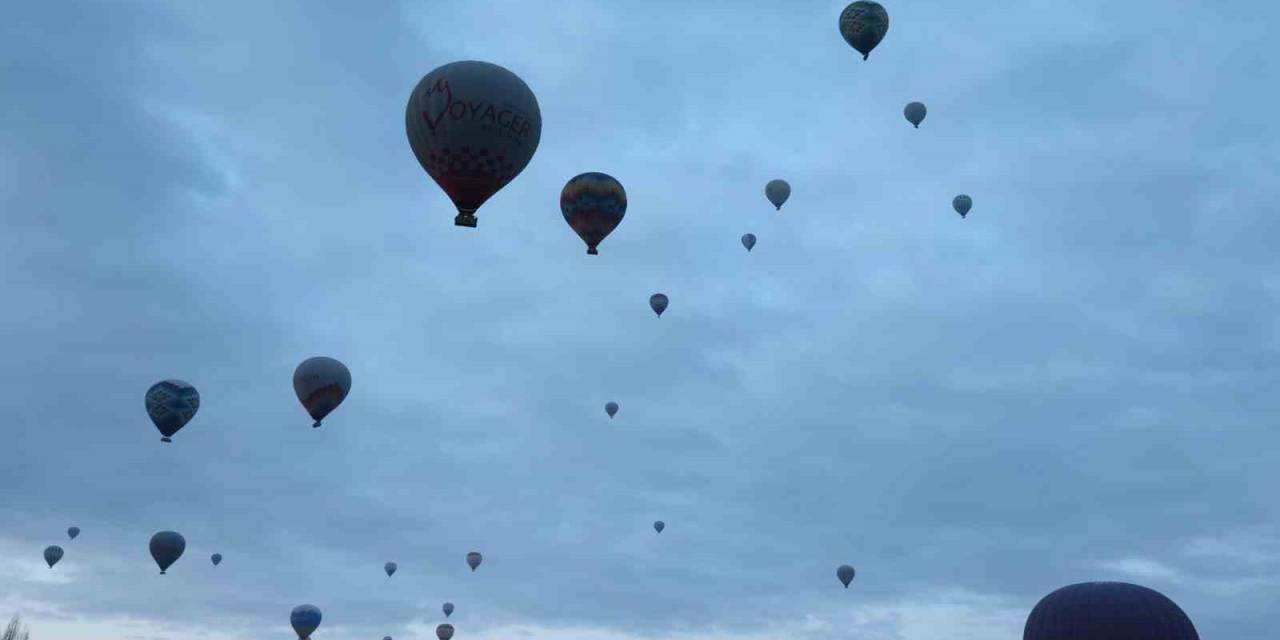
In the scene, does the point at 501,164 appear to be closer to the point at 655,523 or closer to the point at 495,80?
the point at 495,80

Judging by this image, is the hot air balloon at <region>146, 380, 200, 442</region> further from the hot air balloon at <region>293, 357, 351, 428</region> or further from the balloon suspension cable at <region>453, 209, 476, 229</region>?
the balloon suspension cable at <region>453, 209, 476, 229</region>

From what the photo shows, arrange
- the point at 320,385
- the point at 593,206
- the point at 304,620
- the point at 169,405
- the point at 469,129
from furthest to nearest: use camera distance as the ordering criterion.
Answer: the point at 304,620 < the point at 169,405 < the point at 320,385 < the point at 593,206 < the point at 469,129

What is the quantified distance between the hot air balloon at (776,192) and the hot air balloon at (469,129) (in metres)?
31.1

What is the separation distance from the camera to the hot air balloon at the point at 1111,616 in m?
43.1

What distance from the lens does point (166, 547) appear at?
62.3 m

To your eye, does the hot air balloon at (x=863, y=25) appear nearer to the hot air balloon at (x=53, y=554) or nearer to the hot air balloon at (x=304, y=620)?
the hot air balloon at (x=304, y=620)

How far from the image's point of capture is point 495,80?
32.4 m

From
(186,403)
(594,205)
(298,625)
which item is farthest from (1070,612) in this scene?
(298,625)

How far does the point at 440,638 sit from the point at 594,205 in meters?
63.6

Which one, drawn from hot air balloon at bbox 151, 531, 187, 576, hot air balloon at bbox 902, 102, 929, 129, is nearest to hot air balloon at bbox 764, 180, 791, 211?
hot air balloon at bbox 902, 102, 929, 129

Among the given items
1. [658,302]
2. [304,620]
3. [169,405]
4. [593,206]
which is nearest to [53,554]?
[304,620]

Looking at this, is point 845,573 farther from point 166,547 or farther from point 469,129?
point 469,129

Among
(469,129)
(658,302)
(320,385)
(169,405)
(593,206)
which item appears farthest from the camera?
(658,302)

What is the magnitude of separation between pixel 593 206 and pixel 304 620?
146ft
